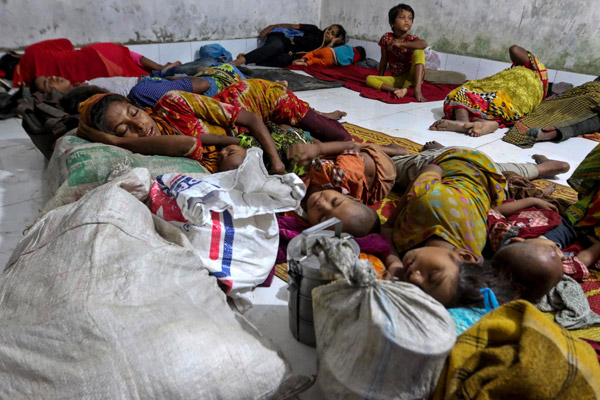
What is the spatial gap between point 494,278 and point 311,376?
2.25 feet

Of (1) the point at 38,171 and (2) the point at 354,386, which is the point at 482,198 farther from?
(1) the point at 38,171

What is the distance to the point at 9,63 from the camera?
4.00 m

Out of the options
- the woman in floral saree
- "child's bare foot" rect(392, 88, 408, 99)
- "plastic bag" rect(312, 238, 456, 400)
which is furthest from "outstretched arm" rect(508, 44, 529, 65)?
"plastic bag" rect(312, 238, 456, 400)

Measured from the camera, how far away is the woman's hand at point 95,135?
203 cm

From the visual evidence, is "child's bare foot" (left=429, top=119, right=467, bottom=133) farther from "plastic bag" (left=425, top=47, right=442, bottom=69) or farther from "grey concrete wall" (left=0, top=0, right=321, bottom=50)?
"grey concrete wall" (left=0, top=0, right=321, bottom=50)

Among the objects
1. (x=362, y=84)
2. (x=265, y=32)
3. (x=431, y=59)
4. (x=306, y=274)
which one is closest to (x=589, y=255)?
(x=306, y=274)

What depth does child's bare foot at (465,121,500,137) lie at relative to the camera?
11.4 ft

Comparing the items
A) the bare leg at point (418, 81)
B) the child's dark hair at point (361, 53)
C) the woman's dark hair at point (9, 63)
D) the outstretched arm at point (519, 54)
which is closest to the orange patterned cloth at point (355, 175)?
the bare leg at point (418, 81)

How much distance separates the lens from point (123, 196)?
1371 mm

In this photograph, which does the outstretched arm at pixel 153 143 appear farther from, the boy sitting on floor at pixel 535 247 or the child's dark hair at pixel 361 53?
the child's dark hair at pixel 361 53

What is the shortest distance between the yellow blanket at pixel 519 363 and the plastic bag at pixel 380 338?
6 cm

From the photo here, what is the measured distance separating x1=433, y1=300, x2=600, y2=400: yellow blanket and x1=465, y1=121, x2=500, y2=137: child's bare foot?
2818 millimetres

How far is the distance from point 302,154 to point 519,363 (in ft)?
5.33

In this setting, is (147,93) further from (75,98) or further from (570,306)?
(570,306)
